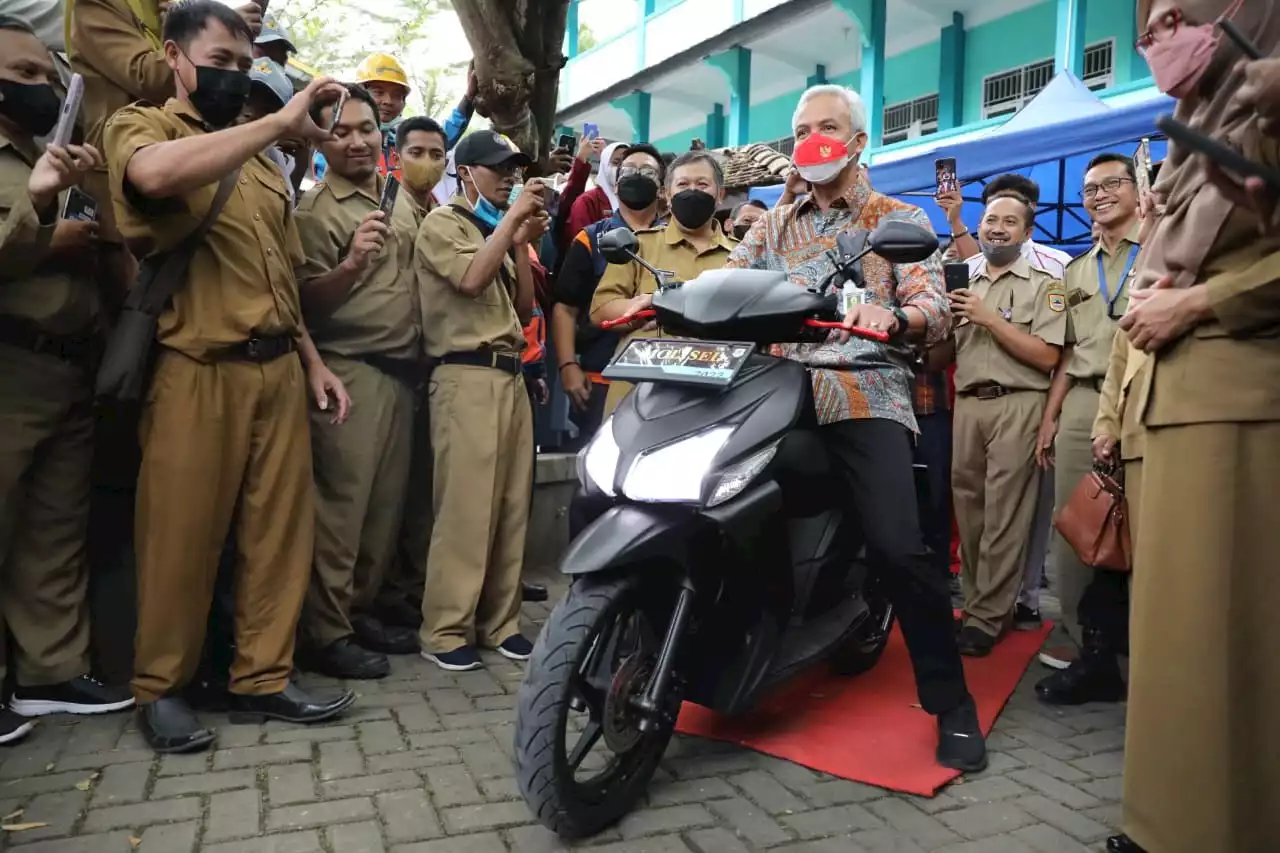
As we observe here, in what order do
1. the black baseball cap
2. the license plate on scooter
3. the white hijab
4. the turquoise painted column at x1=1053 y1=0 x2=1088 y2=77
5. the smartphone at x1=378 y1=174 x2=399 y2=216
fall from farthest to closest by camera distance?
the turquoise painted column at x1=1053 y1=0 x2=1088 y2=77, the white hijab, the black baseball cap, the smartphone at x1=378 y1=174 x2=399 y2=216, the license plate on scooter

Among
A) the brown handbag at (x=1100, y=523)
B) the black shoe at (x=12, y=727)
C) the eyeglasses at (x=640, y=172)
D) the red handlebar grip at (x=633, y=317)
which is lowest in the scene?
the black shoe at (x=12, y=727)

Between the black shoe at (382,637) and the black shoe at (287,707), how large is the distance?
0.74 metres

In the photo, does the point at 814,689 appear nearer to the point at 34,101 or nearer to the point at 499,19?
the point at 34,101

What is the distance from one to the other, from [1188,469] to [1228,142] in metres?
0.69

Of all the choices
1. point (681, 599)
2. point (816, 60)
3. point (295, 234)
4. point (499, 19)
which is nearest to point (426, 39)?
point (816, 60)

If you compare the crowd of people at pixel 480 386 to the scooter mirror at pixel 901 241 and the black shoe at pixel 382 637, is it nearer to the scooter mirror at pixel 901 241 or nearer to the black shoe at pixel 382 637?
the black shoe at pixel 382 637

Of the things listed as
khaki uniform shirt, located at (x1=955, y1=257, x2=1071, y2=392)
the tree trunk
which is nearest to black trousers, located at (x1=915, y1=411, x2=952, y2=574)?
khaki uniform shirt, located at (x1=955, y1=257, x2=1071, y2=392)

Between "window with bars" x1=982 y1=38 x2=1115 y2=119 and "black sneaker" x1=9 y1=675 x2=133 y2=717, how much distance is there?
13.0 m

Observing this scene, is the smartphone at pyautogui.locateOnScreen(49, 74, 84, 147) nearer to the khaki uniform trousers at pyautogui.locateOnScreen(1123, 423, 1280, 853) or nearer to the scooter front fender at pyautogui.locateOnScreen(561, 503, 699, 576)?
the scooter front fender at pyautogui.locateOnScreen(561, 503, 699, 576)

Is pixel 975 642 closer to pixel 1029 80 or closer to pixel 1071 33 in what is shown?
pixel 1071 33

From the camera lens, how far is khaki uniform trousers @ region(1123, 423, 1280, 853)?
1.98m

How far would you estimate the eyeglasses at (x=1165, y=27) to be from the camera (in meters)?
2.02

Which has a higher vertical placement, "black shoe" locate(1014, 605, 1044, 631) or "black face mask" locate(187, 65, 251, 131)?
"black face mask" locate(187, 65, 251, 131)

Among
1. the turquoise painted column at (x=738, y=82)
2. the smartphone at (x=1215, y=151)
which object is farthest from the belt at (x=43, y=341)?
the turquoise painted column at (x=738, y=82)
